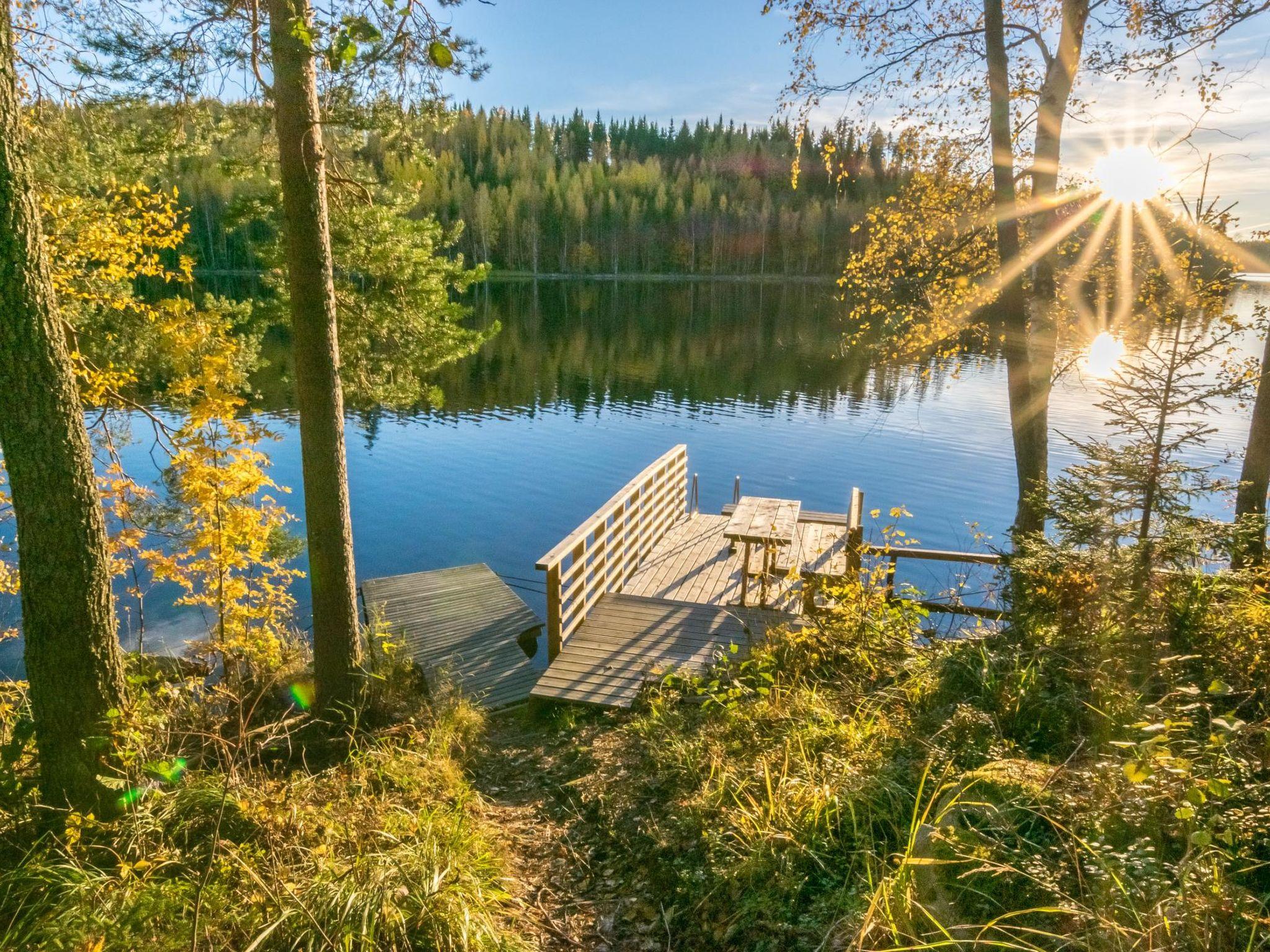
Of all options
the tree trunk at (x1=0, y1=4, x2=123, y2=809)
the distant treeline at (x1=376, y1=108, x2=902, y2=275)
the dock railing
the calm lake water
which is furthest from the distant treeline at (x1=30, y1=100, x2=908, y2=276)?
the tree trunk at (x1=0, y1=4, x2=123, y2=809)

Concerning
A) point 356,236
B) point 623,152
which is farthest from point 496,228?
point 356,236

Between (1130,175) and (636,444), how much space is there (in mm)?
15942

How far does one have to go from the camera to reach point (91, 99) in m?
5.12

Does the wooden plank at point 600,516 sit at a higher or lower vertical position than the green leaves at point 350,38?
lower

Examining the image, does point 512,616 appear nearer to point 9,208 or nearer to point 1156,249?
point 9,208

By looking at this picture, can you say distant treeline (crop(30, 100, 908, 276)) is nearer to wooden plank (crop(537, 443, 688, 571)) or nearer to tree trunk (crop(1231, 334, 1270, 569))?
wooden plank (crop(537, 443, 688, 571))

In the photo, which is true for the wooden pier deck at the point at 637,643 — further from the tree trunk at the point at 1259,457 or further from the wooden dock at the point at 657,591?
the tree trunk at the point at 1259,457

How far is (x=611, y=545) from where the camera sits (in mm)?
9211

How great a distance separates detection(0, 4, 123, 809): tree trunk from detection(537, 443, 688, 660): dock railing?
10.9 ft

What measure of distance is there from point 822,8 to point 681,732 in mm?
7292

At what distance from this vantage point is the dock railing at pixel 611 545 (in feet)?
24.1

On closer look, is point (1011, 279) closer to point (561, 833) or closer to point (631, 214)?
point (561, 833)

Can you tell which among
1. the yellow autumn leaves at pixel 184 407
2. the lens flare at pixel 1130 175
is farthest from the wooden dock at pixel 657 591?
the lens flare at pixel 1130 175

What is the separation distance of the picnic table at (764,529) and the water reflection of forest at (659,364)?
244cm
